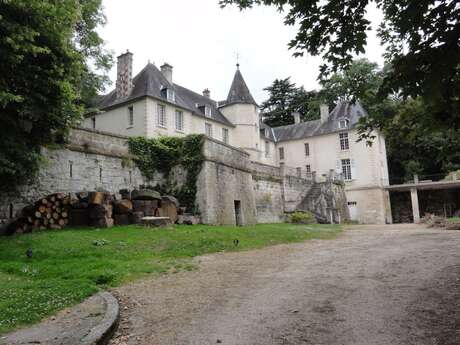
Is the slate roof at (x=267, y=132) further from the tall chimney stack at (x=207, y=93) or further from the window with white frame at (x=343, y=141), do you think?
the window with white frame at (x=343, y=141)

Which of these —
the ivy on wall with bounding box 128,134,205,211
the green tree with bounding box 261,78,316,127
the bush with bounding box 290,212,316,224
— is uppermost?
the green tree with bounding box 261,78,316,127

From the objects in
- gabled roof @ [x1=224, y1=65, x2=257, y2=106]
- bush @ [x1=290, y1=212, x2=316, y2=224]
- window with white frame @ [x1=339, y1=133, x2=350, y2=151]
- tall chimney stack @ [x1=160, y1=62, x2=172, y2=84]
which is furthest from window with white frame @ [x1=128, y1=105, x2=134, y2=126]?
window with white frame @ [x1=339, y1=133, x2=350, y2=151]

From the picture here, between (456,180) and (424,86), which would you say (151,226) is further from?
(456,180)

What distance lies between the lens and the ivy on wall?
16.3m

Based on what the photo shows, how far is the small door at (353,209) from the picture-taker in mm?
34097

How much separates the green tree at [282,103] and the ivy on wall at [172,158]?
3596 centimetres

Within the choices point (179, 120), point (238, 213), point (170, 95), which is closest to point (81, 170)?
point (238, 213)

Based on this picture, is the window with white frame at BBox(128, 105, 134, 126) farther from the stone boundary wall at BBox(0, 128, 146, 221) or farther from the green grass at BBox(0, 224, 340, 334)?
the green grass at BBox(0, 224, 340, 334)

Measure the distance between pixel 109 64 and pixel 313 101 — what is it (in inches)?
695

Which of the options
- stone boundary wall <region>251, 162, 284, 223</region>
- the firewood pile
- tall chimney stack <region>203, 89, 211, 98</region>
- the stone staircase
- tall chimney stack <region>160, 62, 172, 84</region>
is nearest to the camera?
the firewood pile

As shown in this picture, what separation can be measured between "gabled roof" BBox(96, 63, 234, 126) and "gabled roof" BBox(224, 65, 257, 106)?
191 cm

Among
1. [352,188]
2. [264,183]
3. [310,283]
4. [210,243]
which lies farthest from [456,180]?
[310,283]

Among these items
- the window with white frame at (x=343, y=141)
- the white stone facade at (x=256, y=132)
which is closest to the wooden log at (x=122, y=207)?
the white stone facade at (x=256, y=132)

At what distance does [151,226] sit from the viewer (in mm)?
12711
